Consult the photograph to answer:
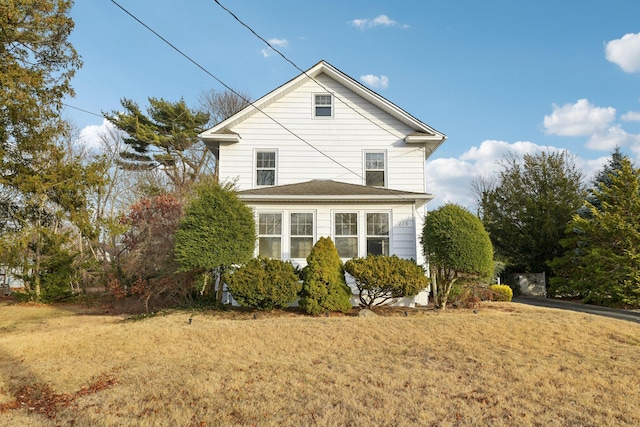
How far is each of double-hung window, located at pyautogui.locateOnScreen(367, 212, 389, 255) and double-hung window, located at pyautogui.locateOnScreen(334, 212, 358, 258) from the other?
1.51 feet

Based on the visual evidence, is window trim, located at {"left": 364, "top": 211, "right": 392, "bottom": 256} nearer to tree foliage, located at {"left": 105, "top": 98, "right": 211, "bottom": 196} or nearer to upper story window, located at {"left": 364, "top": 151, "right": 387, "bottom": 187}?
upper story window, located at {"left": 364, "top": 151, "right": 387, "bottom": 187}

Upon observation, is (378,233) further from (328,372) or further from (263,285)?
(328,372)

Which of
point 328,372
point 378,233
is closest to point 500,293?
point 378,233

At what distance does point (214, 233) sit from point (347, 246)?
457cm

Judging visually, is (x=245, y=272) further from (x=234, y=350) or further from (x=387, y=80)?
(x=387, y=80)

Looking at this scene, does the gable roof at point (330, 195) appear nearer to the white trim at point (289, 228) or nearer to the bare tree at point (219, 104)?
the white trim at point (289, 228)

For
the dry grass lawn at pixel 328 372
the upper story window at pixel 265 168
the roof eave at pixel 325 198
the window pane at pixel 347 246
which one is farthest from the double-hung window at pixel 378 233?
the upper story window at pixel 265 168

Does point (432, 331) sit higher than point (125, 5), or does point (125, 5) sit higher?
point (125, 5)

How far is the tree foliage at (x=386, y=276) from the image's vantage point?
1125 centimetres

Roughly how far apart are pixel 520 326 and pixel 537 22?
1026 cm

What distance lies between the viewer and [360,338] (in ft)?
28.0

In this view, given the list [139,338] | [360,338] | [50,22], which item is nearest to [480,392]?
[360,338]

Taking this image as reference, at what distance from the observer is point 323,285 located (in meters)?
11.3

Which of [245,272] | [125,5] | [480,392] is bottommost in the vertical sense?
[480,392]
